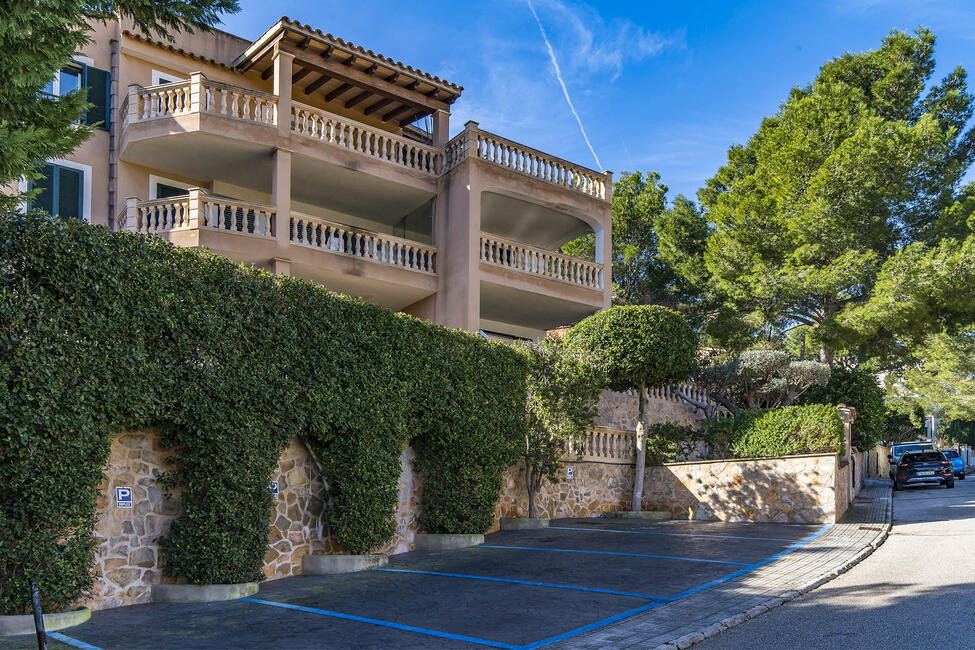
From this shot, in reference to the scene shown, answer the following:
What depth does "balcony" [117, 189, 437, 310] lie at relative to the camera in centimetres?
1747

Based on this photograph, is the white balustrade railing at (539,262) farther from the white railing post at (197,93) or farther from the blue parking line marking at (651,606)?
the blue parking line marking at (651,606)

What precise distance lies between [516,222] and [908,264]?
39.5 ft

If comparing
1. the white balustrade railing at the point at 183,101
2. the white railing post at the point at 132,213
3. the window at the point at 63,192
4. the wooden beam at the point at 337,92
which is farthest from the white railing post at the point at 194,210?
the wooden beam at the point at 337,92

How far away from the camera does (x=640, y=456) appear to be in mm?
19578

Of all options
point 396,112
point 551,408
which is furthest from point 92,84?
point 551,408

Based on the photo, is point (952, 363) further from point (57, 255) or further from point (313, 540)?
point (57, 255)

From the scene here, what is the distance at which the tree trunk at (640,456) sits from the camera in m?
19.2

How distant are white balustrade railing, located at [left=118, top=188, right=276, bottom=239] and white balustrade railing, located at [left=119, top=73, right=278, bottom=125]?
7.09ft

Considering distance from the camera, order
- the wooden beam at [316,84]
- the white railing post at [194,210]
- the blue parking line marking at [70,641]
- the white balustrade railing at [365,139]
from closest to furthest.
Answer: the blue parking line marking at [70,641] < the white railing post at [194,210] < the white balustrade railing at [365,139] < the wooden beam at [316,84]


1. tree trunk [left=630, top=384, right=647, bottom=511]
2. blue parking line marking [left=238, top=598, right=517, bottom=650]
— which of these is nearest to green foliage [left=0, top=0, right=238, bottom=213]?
blue parking line marking [left=238, top=598, right=517, bottom=650]

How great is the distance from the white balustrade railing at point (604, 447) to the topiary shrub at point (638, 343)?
53.9 inches

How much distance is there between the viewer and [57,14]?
271 inches

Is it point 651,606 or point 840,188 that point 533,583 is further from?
point 840,188

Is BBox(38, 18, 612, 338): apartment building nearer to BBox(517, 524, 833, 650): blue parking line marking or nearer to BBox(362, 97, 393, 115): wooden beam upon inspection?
BBox(362, 97, 393, 115): wooden beam
